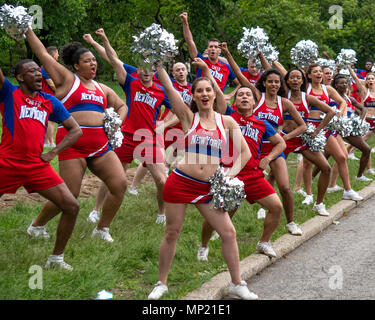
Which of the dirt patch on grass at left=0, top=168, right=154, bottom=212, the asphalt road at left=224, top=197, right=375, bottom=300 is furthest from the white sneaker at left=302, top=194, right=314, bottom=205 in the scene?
the dirt patch on grass at left=0, top=168, right=154, bottom=212

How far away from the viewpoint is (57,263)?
16.8 feet

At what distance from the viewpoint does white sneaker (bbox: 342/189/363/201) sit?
934 centimetres

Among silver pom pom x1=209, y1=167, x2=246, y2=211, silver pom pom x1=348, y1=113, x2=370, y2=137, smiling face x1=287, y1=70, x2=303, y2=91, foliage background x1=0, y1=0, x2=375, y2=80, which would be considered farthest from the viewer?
foliage background x1=0, y1=0, x2=375, y2=80

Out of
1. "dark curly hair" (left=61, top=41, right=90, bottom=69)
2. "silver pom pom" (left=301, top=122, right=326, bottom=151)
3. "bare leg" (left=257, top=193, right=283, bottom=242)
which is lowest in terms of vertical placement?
"bare leg" (left=257, top=193, right=283, bottom=242)

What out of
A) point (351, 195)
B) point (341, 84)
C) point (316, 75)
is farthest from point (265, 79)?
point (341, 84)

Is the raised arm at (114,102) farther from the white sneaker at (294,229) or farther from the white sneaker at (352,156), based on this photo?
the white sneaker at (352,156)

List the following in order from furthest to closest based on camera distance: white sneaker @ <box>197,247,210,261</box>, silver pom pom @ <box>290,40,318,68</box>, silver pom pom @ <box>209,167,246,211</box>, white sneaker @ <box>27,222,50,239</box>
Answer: silver pom pom @ <box>290,40,318,68</box>, white sneaker @ <box>27,222,50,239</box>, white sneaker @ <box>197,247,210,261</box>, silver pom pom @ <box>209,167,246,211</box>

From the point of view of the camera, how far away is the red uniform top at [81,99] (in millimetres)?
5836

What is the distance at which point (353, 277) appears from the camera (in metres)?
5.46

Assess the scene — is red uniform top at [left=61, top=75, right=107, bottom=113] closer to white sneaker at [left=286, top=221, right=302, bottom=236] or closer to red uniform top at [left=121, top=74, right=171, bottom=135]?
red uniform top at [left=121, top=74, right=171, bottom=135]

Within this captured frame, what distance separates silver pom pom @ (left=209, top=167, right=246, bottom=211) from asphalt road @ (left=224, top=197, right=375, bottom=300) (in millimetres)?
1021

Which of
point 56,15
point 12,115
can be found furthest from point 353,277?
point 56,15

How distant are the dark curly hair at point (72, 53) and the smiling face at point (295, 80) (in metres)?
3.18
